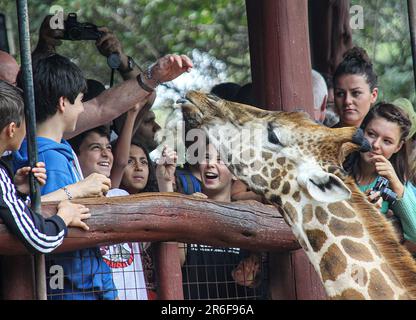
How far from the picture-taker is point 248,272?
6250mm

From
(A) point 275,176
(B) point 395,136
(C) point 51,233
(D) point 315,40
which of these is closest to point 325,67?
(D) point 315,40

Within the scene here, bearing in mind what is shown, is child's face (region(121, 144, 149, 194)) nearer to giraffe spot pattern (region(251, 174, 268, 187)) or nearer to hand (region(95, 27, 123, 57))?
hand (region(95, 27, 123, 57))

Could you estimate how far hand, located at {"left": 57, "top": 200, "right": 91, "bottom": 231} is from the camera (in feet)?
16.5

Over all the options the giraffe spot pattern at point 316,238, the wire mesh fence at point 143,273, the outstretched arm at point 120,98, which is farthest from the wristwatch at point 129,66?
the giraffe spot pattern at point 316,238

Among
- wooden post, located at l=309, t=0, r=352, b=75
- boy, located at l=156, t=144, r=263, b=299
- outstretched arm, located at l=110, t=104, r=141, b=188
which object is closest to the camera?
boy, located at l=156, t=144, r=263, b=299

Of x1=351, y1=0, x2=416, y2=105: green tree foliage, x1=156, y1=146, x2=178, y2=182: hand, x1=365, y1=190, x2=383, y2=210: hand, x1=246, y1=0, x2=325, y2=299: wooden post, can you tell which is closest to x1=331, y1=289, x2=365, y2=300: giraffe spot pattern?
x1=246, y1=0, x2=325, y2=299: wooden post

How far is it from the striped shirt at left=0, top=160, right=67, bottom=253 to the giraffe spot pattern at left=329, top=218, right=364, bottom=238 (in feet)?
4.48

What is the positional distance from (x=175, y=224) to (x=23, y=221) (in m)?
1.03

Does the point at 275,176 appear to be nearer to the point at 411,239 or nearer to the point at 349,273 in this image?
the point at 349,273

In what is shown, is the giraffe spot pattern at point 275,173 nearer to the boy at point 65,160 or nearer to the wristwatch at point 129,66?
the boy at point 65,160

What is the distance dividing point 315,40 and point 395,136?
2440 millimetres

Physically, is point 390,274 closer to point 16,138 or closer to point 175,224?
point 175,224

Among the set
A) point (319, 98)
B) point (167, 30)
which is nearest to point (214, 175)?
point (319, 98)

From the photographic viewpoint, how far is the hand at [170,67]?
20.5 ft
